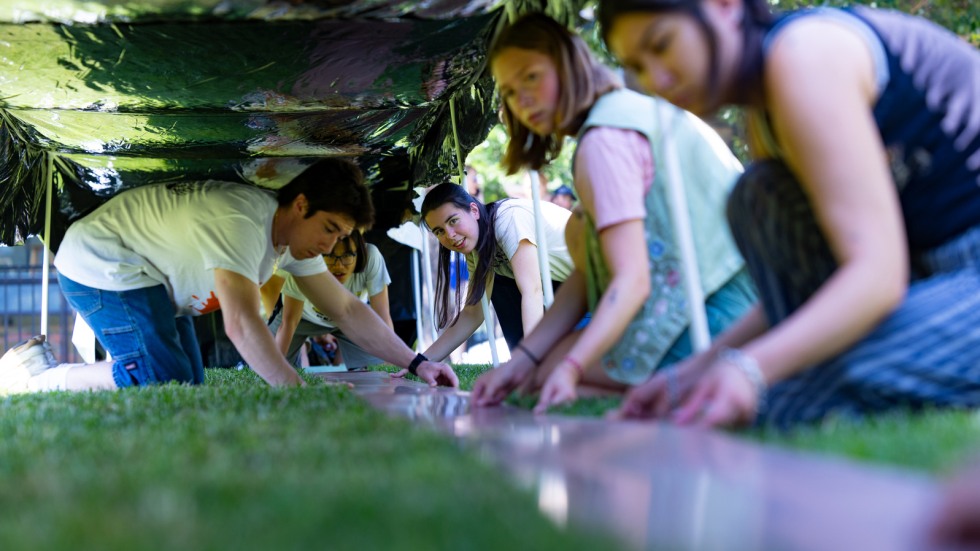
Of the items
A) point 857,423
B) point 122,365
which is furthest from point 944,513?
point 122,365

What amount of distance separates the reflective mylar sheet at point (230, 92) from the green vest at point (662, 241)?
15.8 inches

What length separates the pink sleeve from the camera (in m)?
2.63

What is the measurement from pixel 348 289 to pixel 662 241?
4.40 meters

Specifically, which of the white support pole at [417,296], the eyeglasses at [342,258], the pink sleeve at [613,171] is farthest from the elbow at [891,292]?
the white support pole at [417,296]

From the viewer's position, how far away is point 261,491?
1.40 m

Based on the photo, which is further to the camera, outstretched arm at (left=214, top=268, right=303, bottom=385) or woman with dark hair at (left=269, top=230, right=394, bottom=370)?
woman with dark hair at (left=269, top=230, right=394, bottom=370)

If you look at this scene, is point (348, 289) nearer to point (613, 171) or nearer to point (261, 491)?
point (613, 171)

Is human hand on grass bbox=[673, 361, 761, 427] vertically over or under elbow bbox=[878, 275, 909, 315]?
under

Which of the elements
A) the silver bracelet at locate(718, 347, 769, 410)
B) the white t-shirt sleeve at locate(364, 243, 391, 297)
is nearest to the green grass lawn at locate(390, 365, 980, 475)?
the silver bracelet at locate(718, 347, 769, 410)

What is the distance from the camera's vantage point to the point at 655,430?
197cm

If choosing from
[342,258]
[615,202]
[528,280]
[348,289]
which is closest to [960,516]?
[615,202]

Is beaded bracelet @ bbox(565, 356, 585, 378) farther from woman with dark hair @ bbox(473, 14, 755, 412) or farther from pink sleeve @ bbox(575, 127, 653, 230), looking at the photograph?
pink sleeve @ bbox(575, 127, 653, 230)

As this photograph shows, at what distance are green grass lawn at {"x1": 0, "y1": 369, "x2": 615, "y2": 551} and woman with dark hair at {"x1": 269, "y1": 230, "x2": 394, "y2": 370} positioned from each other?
3978 millimetres

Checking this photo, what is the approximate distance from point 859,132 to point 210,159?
16.3 ft
